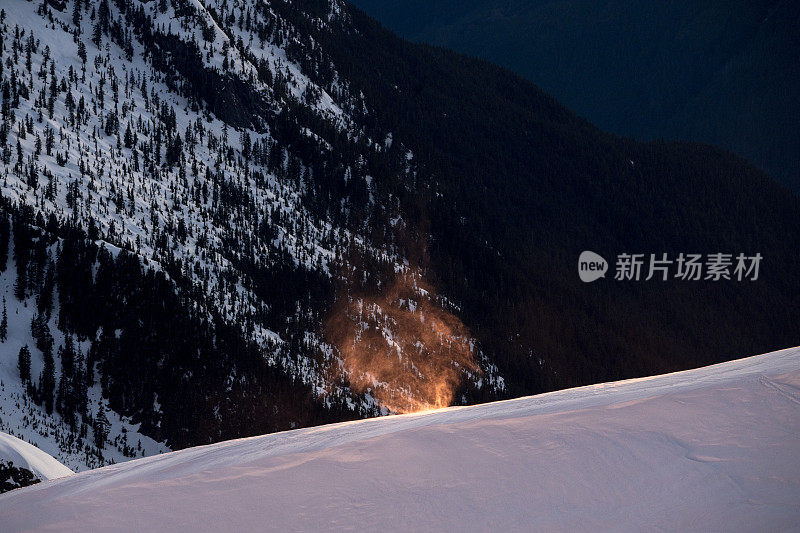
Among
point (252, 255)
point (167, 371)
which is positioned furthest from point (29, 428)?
point (252, 255)

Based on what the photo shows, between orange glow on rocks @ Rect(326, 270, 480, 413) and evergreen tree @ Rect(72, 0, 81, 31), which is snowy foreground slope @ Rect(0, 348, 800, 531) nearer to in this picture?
orange glow on rocks @ Rect(326, 270, 480, 413)

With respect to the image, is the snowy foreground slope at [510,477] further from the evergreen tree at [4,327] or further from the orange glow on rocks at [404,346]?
the orange glow on rocks at [404,346]

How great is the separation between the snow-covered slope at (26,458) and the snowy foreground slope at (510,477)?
39.5ft

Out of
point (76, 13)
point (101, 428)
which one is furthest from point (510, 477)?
point (76, 13)

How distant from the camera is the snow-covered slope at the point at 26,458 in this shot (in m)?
20.0

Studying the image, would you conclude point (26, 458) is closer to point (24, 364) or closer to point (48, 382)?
point (24, 364)

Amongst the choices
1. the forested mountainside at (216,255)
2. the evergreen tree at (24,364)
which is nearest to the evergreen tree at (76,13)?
the forested mountainside at (216,255)

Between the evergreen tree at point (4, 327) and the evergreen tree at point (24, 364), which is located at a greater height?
the evergreen tree at point (4, 327)

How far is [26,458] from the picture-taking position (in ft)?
67.5

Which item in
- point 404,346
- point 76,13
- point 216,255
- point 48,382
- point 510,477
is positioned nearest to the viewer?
point 510,477

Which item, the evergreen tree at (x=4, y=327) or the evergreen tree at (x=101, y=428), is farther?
the evergreen tree at (x=4, y=327)

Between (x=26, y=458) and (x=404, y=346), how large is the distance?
132560 millimetres

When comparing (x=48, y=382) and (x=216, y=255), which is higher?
(x=216, y=255)

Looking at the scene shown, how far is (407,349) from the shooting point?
152 meters
